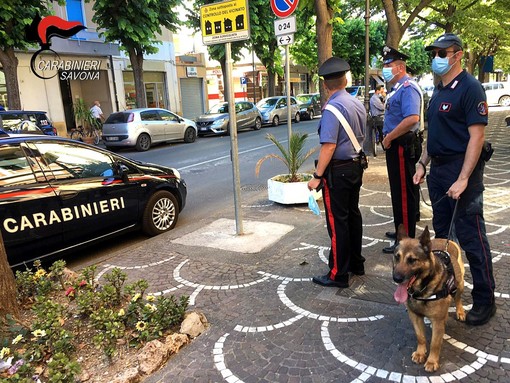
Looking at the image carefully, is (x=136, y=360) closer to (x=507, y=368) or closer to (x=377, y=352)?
(x=377, y=352)

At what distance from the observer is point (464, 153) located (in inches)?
125

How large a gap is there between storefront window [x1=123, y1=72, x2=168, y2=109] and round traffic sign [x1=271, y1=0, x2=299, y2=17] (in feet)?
64.2

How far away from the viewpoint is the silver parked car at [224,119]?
20.4 metres

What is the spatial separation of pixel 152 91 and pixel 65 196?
76.8ft

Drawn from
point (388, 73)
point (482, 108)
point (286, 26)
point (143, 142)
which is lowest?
point (143, 142)

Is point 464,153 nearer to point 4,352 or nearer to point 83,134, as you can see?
point 4,352

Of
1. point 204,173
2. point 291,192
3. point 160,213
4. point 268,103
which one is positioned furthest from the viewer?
point 268,103

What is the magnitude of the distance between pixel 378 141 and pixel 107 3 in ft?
37.9

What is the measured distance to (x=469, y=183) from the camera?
3139 mm

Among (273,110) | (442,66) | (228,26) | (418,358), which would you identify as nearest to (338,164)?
(442,66)

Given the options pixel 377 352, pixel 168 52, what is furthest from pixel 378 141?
pixel 168 52

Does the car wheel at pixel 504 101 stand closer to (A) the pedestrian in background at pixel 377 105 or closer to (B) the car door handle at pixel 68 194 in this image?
(A) the pedestrian in background at pixel 377 105

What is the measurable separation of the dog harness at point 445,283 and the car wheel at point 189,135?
16.1 m

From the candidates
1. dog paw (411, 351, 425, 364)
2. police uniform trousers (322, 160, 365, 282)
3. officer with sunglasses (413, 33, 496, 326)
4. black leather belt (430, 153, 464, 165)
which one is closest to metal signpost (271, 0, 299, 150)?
police uniform trousers (322, 160, 365, 282)
